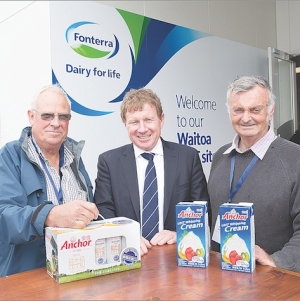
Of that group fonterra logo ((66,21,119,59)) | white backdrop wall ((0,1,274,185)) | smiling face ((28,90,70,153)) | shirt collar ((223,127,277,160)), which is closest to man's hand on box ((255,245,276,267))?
shirt collar ((223,127,277,160))

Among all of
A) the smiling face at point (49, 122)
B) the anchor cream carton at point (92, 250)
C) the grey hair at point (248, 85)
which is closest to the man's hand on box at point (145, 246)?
the anchor cream carton at point (92, 250)

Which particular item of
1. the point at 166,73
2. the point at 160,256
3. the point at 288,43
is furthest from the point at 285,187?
the point at 288,43

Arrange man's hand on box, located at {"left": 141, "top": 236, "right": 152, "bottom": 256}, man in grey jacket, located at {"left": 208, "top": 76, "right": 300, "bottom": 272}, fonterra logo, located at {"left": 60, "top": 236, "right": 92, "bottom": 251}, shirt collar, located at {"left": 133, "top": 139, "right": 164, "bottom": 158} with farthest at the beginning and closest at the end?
1. shirt collar, located at {"left": 133, "top": 139, "right": 164, "bottom": 158}
2. man in grey jacket, located at {"left": 208, "top": 76, "right": 300, "bottom": 272}
3. man's hand on box, located at {"left": 141, "top": 236, "right": 152, "bottom": 256}
4. fonterra logo, located at {"left": 60, "top": 236, "right": 92, "bottom": 251}

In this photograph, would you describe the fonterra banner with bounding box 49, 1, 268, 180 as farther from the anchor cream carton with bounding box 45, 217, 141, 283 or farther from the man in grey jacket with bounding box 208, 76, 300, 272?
the anchor cream carton with bounding box 45, 217, 141, 283

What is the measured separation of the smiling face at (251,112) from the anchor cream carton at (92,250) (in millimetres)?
794

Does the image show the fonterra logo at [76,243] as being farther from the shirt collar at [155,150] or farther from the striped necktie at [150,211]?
the shirt collar at [155,150]

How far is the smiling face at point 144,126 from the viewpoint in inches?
70.7

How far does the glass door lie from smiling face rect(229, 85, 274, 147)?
3.77 meters

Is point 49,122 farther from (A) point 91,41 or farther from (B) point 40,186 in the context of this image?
(A) point 91,41

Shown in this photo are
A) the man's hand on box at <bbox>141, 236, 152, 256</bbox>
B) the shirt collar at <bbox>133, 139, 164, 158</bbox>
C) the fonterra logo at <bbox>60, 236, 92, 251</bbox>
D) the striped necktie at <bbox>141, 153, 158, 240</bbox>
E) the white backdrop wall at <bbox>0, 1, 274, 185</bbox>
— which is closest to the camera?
the fonterra logo at <bbox>60, 236, 92, 251</bbox>

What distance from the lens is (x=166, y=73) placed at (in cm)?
409

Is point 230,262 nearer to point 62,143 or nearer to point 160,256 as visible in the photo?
point 160,256

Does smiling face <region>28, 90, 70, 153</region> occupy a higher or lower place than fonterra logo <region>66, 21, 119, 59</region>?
lower

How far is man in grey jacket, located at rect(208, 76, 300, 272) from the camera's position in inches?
63.5
